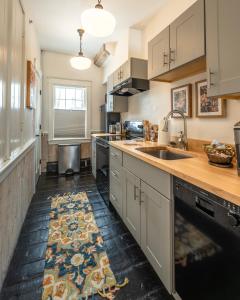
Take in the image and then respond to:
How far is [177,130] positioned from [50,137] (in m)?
3.23

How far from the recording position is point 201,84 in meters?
1.68

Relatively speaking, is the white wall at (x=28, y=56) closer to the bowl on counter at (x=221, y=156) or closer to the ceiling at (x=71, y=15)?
the ceiling at (x=71, y=15)

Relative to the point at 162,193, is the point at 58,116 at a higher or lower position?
higher

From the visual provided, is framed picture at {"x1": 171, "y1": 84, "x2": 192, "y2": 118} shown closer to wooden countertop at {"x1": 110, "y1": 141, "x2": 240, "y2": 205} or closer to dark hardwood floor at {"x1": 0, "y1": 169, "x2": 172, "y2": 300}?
wooden countertop at {"x1": 110, "y1": 141, "x2": 240, "y2": 205}

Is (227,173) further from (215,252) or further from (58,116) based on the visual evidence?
(58,116)

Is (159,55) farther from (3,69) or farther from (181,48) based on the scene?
(3,69)

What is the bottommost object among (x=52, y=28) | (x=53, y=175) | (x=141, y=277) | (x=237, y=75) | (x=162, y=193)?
(x=141, y=277)

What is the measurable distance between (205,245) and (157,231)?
440 mm

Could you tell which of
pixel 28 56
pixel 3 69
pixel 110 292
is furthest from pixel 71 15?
pixel 110 292

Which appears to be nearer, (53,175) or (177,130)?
(177,130)

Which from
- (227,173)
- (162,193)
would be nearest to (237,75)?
(227,173)

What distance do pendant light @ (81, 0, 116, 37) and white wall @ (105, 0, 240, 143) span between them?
2.93 ft

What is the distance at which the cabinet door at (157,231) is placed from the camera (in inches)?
45.9

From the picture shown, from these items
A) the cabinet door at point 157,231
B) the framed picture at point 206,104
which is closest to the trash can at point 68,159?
the cabinet door at point 157,231
